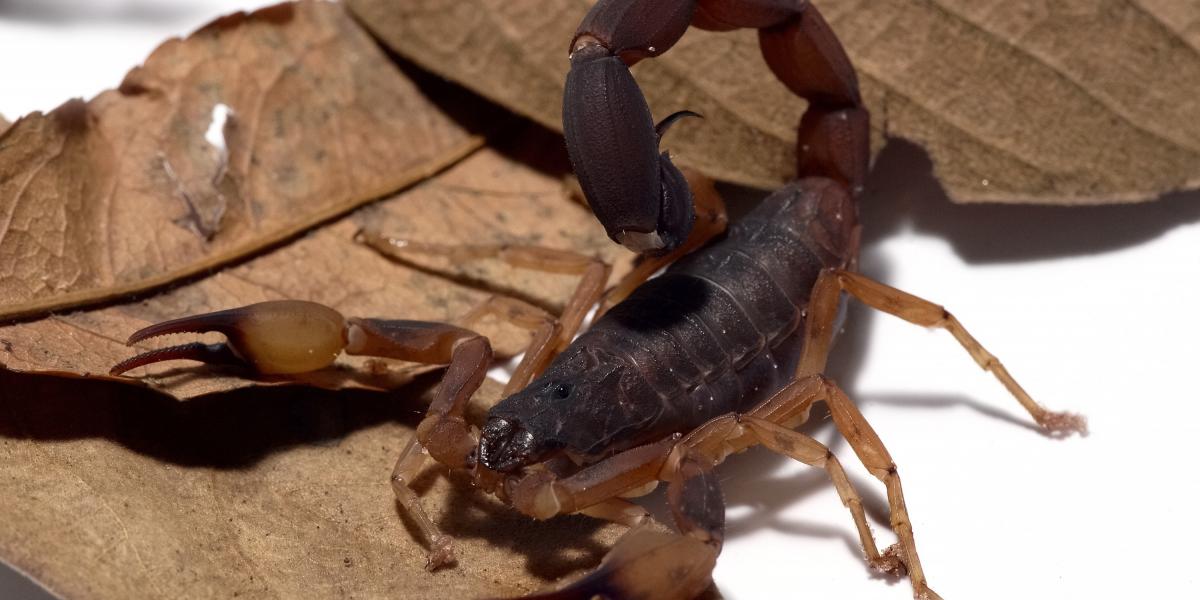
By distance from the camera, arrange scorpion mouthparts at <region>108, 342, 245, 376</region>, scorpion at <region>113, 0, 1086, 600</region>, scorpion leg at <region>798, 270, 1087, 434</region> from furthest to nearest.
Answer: scorpion leg at <region>798, 270, 1087, 434</region>, scorpion mouthparts at <region>108, 342, 245, 376</region>, scorpion at <region>113, 0, 1086, 600</region>

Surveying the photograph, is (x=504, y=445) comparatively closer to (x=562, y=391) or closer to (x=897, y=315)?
(x=562, y=391)

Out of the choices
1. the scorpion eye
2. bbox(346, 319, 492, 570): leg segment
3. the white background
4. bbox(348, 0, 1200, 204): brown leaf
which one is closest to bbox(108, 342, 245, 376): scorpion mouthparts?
bbox(346, 319, 492, 570): leg segment

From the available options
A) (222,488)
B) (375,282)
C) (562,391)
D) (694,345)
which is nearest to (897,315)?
(694,345)

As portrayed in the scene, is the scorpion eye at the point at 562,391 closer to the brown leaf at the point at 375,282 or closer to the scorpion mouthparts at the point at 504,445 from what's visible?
the scorpion mouthparts at the point at 504,445

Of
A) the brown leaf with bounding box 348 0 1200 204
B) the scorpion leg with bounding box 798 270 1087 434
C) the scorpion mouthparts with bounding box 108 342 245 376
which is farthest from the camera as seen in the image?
the brown leaf with bounding box 348 0 1200 204

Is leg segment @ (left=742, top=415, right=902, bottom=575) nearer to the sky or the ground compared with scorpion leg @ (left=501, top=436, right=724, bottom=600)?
nearer to the ground

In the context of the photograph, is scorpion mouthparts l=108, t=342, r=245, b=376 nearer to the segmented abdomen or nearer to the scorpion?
the scorpion
